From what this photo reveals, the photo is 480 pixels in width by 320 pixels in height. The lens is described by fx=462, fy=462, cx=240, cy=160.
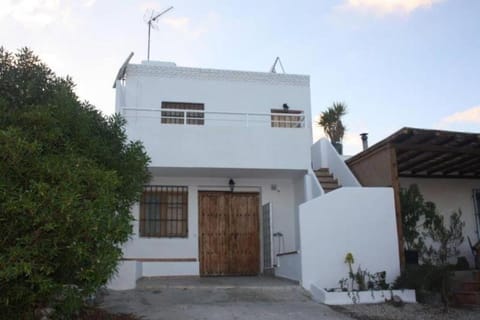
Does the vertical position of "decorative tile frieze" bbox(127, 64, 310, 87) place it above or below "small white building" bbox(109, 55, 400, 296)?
above

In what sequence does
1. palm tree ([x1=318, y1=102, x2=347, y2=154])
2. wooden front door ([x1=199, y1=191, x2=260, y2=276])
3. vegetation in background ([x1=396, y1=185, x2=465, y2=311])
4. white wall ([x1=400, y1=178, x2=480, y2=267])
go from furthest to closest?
palm tree ([x1=318, y1=102, x2=347, y2=154]) < white wall ([x1=400, y1=178, x2=480, y2=267]) < wooden front door ([x1=199, y1=191, x2=260, y2=276]) < vegetation in background ([x1=396, y1=185, x2=465, y2=311])

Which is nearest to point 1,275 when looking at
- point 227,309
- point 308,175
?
point 227,309

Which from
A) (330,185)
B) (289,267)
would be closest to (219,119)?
(330,185)

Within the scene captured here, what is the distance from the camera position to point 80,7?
10094 millimetres

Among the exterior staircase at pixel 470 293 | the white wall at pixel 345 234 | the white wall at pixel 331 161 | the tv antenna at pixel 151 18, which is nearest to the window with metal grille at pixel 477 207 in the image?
the white wall at pixel 331 161

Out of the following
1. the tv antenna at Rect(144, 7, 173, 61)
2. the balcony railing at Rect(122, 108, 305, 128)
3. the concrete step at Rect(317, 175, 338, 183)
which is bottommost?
the concrete step at Rect(317, 175, 338, 183)

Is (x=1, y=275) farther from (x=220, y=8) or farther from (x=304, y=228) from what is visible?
(x=220, y=8)

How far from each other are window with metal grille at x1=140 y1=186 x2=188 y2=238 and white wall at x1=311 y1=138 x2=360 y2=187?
449 cm

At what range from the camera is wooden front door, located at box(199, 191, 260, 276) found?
1312cm

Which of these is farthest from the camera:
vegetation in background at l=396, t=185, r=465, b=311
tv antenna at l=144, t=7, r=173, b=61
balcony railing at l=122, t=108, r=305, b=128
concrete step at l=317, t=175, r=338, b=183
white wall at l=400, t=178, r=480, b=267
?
tv antenna at l=144, t=7, r=173, b=61

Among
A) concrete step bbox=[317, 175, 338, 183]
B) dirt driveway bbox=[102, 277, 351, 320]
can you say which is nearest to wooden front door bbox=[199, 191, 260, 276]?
dirt driveway bbox=[102, 277, 351, 320]

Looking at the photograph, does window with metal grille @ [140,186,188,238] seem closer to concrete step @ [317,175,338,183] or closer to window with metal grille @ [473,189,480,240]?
concrete step @ [317,175,338,183]

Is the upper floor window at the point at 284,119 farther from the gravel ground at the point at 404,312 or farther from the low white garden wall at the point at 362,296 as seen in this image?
the gravel ground at the point at 404,312

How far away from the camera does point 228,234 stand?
13.3 meters
